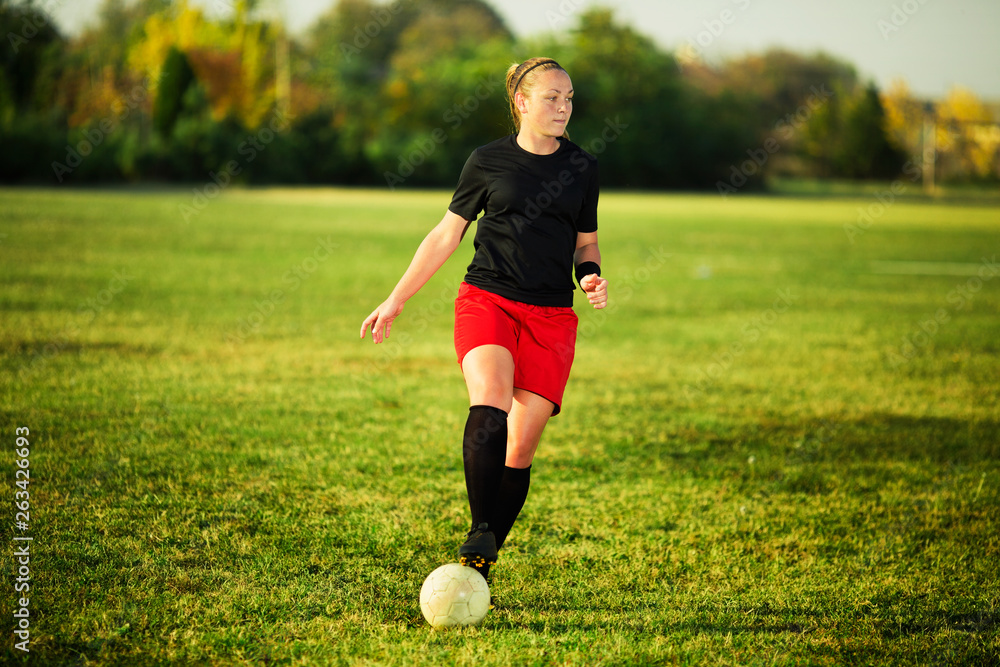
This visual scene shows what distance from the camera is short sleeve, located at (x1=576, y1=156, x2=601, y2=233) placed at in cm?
392

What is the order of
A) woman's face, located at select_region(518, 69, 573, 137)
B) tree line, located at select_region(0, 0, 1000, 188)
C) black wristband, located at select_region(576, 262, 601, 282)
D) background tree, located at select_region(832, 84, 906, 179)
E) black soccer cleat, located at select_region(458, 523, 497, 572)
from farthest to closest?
background tree, located at select_region(832, 84, 906, 179) → tree line, located at select_region(0, 0, 1000, 188) → black wristband, located at select_region(576, 262, 601, 282) → woman's face, located at select_region(518, 69, 573, 137) → black soccer cleat, located at select_region(458, 523, 497, 572)

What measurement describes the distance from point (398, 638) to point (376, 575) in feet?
2.12

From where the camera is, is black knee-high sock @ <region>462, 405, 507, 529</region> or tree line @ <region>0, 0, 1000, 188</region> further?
tree line @ <region>0, 0, 1000, 188</region>

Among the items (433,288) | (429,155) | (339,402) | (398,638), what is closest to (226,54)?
(429,155)

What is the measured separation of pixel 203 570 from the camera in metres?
4.00

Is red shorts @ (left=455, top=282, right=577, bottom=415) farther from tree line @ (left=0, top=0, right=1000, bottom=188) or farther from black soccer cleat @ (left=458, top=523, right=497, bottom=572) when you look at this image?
tree line @ (left=0, top=0, right=1000, bottom=188)

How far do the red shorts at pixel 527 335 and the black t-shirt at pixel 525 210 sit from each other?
6 centimetres

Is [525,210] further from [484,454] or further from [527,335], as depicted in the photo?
[484,454]

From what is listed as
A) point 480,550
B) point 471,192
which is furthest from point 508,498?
point 471,192

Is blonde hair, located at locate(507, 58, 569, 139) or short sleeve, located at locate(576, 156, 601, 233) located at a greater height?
blonde hair, located at locate(507, 58, 569, 139)

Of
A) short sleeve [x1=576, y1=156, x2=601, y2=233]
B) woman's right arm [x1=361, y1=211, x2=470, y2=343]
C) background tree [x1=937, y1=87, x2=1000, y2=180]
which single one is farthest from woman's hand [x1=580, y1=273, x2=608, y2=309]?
Answer: background tree [x1=937, y1=87, x2=1000, y2=180]

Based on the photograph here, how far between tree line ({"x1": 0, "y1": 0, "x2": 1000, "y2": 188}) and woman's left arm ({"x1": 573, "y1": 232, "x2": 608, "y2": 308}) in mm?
44738

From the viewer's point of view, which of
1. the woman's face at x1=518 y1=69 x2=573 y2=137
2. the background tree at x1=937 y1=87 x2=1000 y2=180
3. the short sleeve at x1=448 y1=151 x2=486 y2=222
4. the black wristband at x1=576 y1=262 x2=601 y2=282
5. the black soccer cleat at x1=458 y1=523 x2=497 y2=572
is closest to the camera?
the black soccer cleat at x1=458 y1=523 x2=497 y2=572

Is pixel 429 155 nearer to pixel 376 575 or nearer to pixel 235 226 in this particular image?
pixel 235 226
